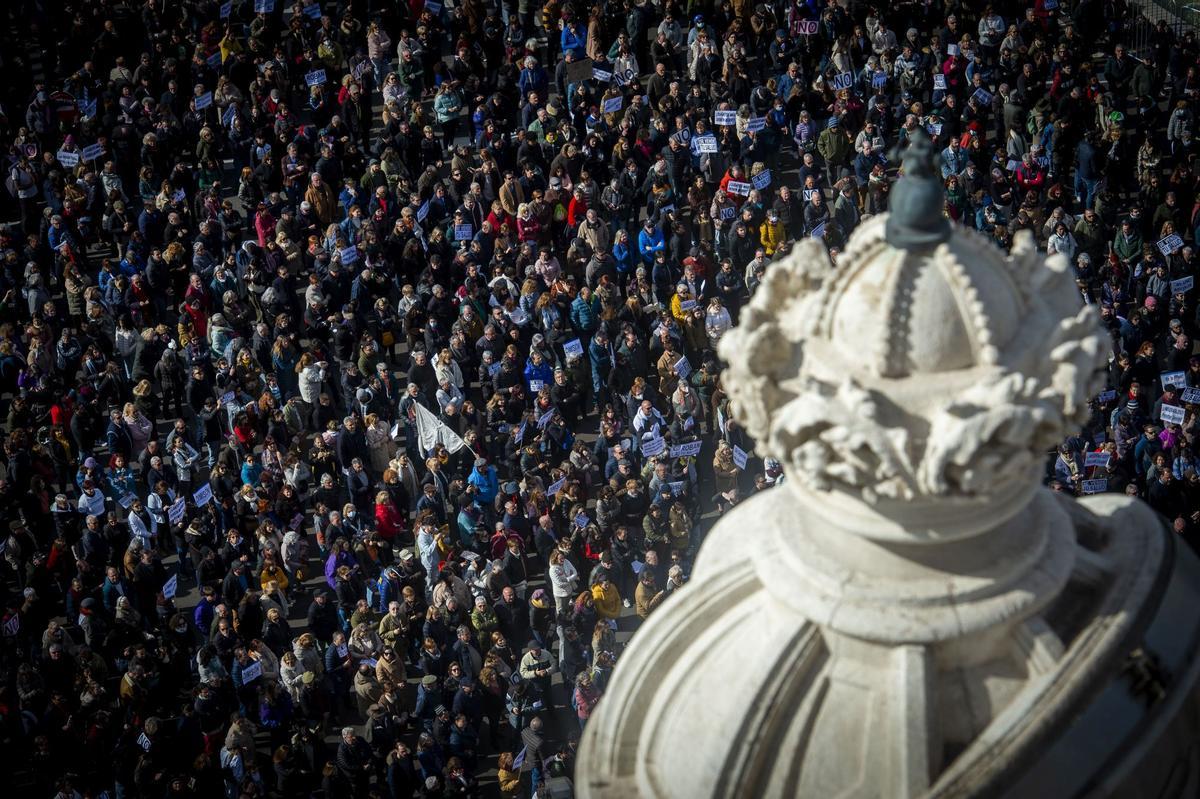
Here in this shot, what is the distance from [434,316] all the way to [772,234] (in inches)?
272

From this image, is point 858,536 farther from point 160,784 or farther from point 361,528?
point 361,528

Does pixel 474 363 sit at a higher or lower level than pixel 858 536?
lower

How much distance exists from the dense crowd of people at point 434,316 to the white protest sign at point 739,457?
8.8 inches

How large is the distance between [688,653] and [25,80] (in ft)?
133

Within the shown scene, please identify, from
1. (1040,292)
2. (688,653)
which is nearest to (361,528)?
(688,653)

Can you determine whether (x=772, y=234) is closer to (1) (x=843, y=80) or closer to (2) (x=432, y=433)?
(1) (x=843, y=80)

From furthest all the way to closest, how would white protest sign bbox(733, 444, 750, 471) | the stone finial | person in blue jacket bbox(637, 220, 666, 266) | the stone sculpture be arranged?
1. person in blue jacket bbox(637, 220, 666, 266)
2. white protest sign bbox(733, 444, 750, 471)
3. the stone finial
4. the stone sculpture

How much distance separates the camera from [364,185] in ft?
133

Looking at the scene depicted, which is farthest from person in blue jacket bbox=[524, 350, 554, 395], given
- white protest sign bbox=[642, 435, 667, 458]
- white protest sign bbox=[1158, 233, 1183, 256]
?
white protest sign bbox=[1158, 233, 1183, 256]

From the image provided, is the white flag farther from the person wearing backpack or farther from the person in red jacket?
the person wearing backpack

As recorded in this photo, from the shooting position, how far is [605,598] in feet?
98.0

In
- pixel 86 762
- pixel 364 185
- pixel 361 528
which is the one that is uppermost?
pixel 364 185

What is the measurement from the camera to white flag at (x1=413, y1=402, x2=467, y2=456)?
3372 centimetres

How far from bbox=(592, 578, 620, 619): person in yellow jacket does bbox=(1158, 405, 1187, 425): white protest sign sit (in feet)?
31.5
